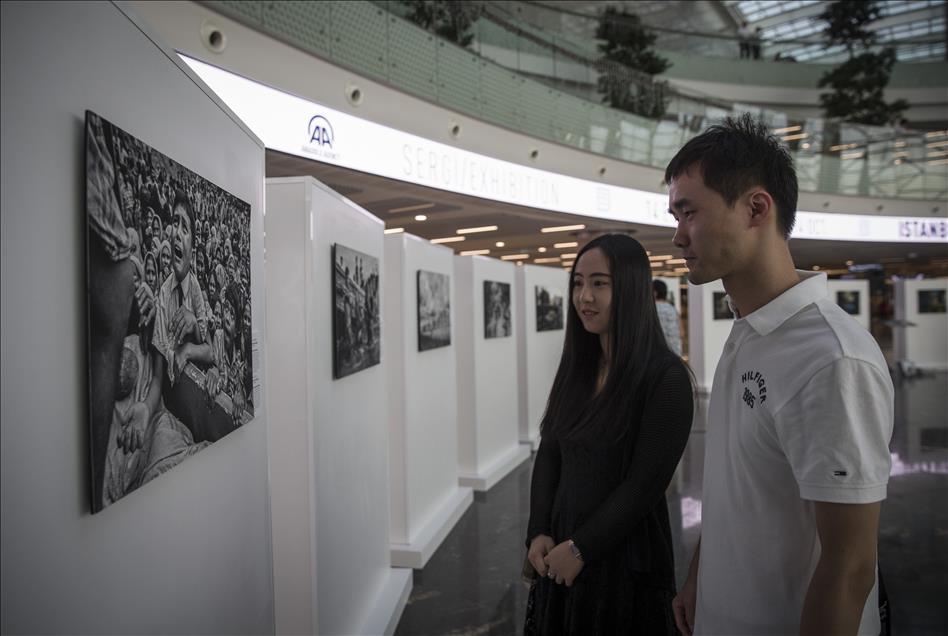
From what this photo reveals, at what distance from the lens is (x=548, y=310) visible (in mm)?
9438

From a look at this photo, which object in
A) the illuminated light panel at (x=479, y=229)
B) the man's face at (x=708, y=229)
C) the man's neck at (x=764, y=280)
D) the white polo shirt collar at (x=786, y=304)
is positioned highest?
the illuminated light panel at (x=479, y=229)

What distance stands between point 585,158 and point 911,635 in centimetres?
1094

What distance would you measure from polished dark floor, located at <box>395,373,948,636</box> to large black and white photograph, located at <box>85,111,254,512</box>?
2.66 m

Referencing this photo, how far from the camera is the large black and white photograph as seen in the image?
118cm

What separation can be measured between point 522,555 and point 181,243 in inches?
161

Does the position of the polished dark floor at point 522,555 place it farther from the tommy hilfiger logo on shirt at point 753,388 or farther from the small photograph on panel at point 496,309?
the tommy hilfiger logo on shirt at point 753,388

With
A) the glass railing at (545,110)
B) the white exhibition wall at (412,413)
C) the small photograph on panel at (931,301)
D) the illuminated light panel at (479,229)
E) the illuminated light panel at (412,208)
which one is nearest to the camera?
the white exhibition wall at (412,413)

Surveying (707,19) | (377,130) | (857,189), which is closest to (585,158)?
(377,130)

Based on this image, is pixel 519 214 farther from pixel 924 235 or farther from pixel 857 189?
pixel 924 235

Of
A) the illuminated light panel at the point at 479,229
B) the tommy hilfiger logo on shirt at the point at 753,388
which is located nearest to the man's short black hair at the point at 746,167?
the tommy hilfiger logo on shirt at the point at 753,388

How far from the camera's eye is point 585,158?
13039 mm

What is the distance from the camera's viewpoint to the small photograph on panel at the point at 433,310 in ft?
17.3

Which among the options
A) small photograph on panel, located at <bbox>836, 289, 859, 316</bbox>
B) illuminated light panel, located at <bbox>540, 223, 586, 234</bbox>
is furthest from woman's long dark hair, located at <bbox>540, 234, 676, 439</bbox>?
small photograph on panel, located at <bbox>836, 289, 859, 316</bbox>

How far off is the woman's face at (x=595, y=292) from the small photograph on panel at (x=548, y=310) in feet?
22.2
